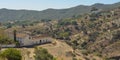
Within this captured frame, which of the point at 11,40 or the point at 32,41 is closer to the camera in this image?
the point at 11,40

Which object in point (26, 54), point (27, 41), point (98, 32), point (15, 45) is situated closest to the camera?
point (26, 54)

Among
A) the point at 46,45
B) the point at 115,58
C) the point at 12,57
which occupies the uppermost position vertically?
the point at 12,57

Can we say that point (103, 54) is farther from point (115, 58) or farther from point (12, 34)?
point (12, 34)

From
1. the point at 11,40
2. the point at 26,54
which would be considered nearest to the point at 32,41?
the point at 11,40

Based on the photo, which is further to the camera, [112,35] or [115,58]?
[112,35]

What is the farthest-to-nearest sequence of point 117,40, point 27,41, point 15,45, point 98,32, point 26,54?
point 98,32 → point 117,40 → point 27,41 → point 15,45 → point 26,54

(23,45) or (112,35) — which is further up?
(23,45)

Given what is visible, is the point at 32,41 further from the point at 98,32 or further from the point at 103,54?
the point at 98,32

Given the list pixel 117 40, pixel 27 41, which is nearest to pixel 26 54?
pixel 27 41

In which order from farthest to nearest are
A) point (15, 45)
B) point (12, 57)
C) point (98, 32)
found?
point (98, 32)
point (15, 45)
point (12, 57)
